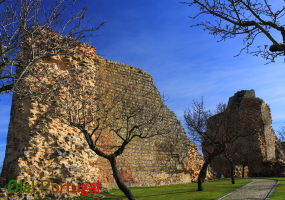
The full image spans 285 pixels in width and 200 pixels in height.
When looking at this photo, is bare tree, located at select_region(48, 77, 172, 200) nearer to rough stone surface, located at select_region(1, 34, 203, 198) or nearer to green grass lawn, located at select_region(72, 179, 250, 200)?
rough stone surface, located at select_region(1, 34, 203, 198)

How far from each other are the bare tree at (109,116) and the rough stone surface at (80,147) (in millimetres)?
370

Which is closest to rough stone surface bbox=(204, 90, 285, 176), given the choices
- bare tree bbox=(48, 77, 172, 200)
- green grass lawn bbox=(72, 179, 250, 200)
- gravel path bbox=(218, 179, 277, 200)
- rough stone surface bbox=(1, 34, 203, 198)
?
rough stone surface bbox=(1, 34, 203, 198)

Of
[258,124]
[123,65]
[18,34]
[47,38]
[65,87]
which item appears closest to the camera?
[18,34]

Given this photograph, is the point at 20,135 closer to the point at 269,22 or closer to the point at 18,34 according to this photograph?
the point at 18,34

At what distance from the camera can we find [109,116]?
44.5 ft

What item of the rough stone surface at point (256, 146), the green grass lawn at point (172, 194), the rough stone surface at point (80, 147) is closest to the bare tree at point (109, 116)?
the rough stone surface at point (80, 147)

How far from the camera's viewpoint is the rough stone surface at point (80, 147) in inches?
385

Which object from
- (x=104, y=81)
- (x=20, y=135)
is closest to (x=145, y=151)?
(x=104, y=81)

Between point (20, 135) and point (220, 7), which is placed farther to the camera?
point (20, 135)

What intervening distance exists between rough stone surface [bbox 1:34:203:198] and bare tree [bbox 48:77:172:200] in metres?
0.37

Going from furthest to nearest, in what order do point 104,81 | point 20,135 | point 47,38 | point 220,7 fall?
point 104,81
point 20,135
point 47,38
point 220,7

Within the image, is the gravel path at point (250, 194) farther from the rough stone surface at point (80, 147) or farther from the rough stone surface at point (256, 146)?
the rough stone surface at point (256, 146)

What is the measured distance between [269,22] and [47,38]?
521 centimetres

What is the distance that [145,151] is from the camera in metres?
14.9
